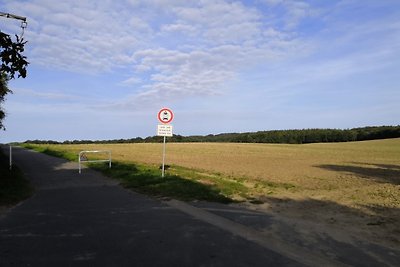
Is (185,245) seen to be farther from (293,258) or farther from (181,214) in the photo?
(181,214)

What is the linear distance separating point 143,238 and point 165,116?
10.4 m

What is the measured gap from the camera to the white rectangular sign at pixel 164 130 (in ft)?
56.9

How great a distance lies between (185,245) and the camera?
6.84 meters

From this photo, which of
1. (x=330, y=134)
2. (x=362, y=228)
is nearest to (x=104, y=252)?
(x=362, y=228)

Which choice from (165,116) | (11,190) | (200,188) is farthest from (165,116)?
(11,190)

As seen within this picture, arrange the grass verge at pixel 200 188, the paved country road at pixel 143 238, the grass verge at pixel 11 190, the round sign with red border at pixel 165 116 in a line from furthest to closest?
the round sign with red border at pixel 165 116 → the grass verge at pixel 200 188 → the grass verge at pixel 11 190 → the paved country road at pixel 143 238

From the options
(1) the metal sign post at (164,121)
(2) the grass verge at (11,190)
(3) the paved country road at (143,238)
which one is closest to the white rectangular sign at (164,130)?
(1) the metal sign post at (164,121)

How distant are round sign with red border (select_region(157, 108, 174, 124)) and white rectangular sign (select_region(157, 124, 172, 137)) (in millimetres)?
168

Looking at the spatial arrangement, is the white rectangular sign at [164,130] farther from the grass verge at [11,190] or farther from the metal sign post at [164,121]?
the grass verge at [11,190]

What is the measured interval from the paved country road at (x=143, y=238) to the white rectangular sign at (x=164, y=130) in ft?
19.0

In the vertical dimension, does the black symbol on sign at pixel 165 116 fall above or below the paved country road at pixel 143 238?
above

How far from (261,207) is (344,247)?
13.9 ft

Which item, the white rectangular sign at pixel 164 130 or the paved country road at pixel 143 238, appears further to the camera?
the white rectangular sign at pixel 164 130

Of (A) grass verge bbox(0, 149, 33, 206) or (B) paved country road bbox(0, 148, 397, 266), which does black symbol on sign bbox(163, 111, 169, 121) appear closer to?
(A) grass verge bbox(0, 149, 33, 206)
